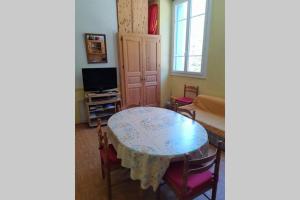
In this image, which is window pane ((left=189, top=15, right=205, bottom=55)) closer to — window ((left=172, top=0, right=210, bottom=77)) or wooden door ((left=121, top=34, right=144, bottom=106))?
window ((left=172, top=0, right=210, bottom=77))

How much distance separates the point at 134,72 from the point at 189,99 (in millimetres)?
1514

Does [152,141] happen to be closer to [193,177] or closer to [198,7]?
[193,177]

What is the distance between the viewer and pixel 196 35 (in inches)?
154

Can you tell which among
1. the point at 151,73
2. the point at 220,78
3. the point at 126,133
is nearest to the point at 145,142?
the point at 126,133

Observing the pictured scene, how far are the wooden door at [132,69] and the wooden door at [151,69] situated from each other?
14 centimetres

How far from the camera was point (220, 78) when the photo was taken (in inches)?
134

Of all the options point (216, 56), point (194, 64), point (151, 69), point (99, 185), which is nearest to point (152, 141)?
point (99, 185)

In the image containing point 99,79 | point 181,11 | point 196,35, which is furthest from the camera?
point 181,11

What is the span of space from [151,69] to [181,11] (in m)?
1.63

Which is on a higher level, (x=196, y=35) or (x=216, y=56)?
(x=196, y=35)

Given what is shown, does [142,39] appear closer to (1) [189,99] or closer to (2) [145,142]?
(1) [189,99]

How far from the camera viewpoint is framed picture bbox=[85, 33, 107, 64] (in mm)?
3662

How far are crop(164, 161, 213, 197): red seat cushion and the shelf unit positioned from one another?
2.56 metres

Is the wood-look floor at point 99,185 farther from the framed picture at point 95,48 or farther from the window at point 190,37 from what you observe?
the window at point 190,37
